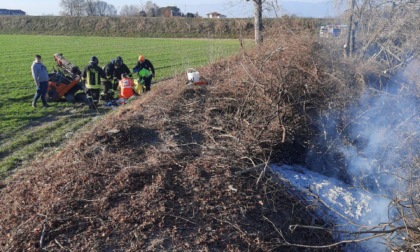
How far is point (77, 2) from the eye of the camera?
7806 centimetres

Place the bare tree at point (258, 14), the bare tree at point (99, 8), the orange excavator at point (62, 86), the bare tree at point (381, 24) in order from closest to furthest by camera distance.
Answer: the bare tree at point (381, 24) < the orange excavator at point (62, 86) < the bare tree at point (258, 14) < the bare tree at point (99, 8)

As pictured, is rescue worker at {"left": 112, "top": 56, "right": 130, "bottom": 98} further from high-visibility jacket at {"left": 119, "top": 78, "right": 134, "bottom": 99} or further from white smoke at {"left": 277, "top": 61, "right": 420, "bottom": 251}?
white smoke at {"left": 277, "top": 61, "right": 420, "bottom": 251}

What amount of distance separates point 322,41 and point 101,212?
7948mm

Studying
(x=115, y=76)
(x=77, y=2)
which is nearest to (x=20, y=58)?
(x=115, y=76)

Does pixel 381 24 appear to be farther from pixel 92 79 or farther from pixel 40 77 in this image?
pixel 40 77

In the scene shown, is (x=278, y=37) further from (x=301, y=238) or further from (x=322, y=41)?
(x=301, y=238)

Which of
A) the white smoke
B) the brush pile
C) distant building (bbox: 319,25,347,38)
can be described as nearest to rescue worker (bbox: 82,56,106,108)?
the brush pile

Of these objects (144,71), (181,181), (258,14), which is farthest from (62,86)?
(181,181)

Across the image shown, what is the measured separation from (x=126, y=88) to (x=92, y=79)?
1016 mm

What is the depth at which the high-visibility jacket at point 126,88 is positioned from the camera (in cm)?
1110

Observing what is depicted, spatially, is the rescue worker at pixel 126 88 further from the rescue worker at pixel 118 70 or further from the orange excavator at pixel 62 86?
the orange excavator at pixel 62 86

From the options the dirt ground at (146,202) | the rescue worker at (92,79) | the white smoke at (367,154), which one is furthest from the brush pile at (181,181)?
the rescue worker at (92,79)

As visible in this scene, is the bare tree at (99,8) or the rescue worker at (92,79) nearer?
the rescue worker at (92,79)

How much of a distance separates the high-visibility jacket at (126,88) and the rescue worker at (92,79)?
2.26 ft
